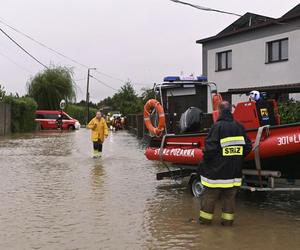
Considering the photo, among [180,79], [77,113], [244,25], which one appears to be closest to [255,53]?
[244,25]

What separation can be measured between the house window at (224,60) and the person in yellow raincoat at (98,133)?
44.1ft

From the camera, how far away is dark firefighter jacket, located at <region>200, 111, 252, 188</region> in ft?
23.2

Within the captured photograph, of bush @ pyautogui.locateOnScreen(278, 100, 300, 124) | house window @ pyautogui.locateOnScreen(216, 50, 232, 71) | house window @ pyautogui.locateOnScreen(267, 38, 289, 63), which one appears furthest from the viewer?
house window @ pyautogui.locateOnScreen(216, 50, 232, 71)

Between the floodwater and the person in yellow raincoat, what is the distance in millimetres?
4027

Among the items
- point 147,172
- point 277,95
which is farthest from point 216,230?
point 147,172

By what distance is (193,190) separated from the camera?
9.55 m

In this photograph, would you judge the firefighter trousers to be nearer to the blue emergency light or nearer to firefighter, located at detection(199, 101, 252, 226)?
firefighter, located at detection(199, 101, 252, 226)

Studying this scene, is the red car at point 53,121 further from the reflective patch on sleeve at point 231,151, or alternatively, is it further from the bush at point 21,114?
the reflective patch on sleeve at point 231,151

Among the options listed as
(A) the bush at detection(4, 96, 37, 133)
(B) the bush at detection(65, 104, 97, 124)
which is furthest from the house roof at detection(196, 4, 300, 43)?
(B) the bush at detection(65, 104, 97, 124)

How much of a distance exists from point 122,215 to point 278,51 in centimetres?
1962

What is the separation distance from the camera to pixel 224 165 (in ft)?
23.2

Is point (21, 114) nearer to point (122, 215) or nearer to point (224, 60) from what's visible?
point (224, 60)

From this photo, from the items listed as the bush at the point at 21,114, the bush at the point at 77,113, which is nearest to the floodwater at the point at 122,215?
the bush at the point at 21,114

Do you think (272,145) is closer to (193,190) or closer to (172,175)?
(193,190)
